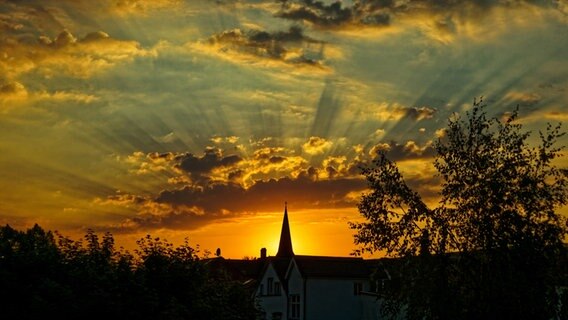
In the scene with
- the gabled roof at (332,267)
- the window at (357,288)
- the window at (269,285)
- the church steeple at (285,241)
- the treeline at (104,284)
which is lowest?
the treeline at (104,284)

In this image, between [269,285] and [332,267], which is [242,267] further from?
[332,267]

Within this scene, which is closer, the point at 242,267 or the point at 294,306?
the point at 294,306

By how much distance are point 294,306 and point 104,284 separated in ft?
140

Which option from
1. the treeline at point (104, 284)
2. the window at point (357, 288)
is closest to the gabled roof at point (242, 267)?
the window at point (357, 288)

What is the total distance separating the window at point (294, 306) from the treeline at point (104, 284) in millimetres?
35241

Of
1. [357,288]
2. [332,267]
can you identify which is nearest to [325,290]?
[332,267]

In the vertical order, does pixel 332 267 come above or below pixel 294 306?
above

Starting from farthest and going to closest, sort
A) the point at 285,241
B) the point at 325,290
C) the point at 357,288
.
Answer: the point at 285,241, the point at 325,290, the point at 357,288

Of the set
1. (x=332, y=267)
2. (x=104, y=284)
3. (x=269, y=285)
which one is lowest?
(x=104, y=284)

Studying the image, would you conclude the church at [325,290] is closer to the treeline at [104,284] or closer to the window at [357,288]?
the window at [357,288]

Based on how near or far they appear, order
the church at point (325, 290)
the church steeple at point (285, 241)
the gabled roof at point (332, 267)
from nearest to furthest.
Answer: the church at point (325, 290)
the gabled roof at point (332, 267)
the church steeple at point (285, 241)

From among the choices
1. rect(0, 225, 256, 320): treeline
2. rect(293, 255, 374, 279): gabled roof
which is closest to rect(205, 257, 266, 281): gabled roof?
rect(293, 255, 374, 279): gabled roof

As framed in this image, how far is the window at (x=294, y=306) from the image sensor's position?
236ft

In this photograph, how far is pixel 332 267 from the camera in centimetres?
7188
